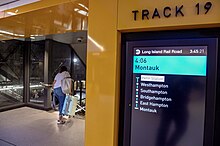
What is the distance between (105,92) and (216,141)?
37.6 inches

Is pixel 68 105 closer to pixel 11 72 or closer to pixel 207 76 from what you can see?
pixel 11 72

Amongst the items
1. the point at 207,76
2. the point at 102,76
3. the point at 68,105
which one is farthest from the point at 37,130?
the point at 207,76

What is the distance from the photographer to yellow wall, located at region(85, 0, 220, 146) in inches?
63.5

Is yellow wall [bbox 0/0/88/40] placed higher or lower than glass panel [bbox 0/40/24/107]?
higher

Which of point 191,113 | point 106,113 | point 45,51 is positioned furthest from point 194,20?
point 45,51

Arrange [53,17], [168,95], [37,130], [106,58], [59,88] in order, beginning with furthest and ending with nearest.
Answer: [59,88], [37,130], [53,17], [106,58], [168,95]

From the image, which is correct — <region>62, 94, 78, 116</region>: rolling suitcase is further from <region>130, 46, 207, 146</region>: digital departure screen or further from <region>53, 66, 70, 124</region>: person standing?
<region>130, 46, 207, 146</region>: digital departure screen

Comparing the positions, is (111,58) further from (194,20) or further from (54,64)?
(54,64)

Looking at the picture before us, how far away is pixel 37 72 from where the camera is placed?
689 cm

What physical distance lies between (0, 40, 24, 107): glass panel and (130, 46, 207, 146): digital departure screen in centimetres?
581

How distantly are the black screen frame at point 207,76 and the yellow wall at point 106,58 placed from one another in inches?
2.9

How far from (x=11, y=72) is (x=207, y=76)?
6.48 m

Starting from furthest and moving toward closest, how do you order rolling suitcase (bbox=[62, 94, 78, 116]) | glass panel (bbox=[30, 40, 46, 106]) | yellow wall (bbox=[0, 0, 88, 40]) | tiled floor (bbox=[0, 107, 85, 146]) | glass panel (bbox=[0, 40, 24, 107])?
glass panel (bbox=[30, 40, 46, 106]) < glass panel (bbox=[0, 40, 24, 107]) < rolling suitcase (bbox=[62, 94, 78, 116]) < tiled floor (bbox=[0, 107, 85, 146]) < yellow wall (bbox=[0, 0, 88, 40])

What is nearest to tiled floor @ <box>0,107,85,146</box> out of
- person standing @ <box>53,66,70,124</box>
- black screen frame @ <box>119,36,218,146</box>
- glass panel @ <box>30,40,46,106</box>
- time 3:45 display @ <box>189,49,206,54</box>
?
person standing @ <box>53,66,70,124</box>
